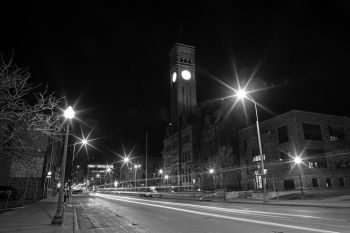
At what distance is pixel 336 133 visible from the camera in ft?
160

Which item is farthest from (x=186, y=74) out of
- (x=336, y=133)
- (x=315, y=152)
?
(x=315, y=152)

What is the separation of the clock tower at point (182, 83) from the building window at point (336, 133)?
4704 cm

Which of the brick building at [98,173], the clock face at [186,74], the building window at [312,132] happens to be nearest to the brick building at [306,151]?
the building window at [312,132]

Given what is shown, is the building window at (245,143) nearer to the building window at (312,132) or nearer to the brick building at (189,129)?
the brick building at (189,129)

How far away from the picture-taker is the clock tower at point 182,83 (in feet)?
317

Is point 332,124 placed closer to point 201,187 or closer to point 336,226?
point 201,187

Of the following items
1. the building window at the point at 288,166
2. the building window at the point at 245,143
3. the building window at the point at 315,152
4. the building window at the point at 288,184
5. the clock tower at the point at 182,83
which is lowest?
the building window at the point at 288,184

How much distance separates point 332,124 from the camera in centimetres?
4856

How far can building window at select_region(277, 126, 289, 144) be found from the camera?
152 ft

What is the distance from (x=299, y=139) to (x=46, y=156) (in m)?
37.0

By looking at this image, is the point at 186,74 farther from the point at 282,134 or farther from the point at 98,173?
the point at 98,173

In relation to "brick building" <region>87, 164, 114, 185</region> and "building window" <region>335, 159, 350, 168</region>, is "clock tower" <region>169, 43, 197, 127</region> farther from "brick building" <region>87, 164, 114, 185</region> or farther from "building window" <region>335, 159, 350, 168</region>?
"brick building" <region>87, 164, 114, 185</region>

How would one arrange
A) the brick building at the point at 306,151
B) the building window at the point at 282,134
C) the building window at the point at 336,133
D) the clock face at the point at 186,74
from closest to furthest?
the brick building at the point at 306,151
the building window at the point at 282,134
the building window at the point at 336,133
the clock face at the point at 186,74

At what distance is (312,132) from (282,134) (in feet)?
15.0
